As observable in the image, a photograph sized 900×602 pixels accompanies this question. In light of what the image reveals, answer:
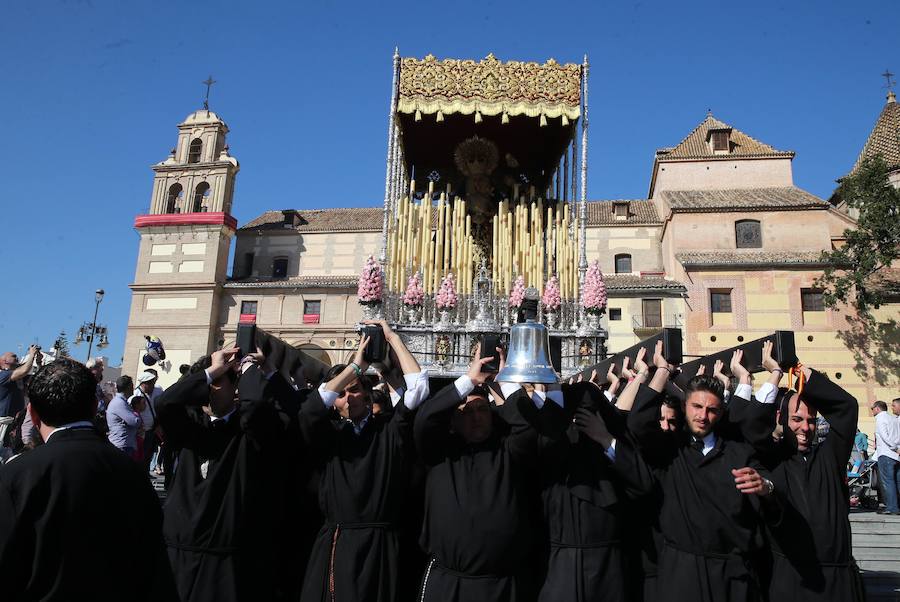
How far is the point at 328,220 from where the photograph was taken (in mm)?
34688

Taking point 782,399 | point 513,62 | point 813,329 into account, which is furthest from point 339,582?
point 813,329

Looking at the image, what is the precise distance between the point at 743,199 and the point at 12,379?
2783 cm

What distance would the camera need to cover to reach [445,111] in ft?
42.9

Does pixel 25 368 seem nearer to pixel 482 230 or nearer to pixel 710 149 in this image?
pixel 482 230

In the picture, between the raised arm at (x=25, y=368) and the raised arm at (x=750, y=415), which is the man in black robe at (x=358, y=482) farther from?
the raised arm at (x=25, y=368)

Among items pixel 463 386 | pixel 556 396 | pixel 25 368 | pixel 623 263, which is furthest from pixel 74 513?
pixel 623 263

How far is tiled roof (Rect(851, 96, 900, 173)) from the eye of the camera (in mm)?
26797

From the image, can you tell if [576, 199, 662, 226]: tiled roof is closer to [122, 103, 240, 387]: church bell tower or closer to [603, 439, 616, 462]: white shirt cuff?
[122, 103, 240, 387]: church bell tower

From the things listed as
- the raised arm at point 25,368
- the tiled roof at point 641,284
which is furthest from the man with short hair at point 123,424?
the tiled roof at point 641,284

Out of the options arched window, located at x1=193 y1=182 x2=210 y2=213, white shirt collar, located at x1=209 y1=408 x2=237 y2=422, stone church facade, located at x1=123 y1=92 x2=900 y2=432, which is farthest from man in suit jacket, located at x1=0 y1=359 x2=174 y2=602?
arched window, located at x1=193 y1=182 x2=210 y2=213

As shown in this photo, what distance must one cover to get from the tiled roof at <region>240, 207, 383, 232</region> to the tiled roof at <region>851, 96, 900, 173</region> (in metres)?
24.2

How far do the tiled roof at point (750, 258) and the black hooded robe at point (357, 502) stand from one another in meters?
24.4

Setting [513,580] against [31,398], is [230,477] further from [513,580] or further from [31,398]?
[513,580]

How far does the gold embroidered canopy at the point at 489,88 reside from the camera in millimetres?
12977
